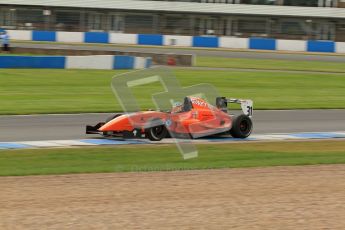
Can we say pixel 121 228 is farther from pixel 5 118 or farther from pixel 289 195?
pixel 5 118

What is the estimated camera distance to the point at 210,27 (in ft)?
200

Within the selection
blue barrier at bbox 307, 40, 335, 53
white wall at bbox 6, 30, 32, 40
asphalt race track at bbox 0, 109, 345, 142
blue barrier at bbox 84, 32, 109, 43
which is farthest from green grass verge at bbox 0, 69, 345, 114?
white wall at bbox 6, 30, 32, 40

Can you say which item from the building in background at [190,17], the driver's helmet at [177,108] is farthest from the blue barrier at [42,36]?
the driver's helmet at [177,108]

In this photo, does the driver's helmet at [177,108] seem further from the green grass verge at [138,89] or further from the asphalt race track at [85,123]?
the green grass verge at [138,89]

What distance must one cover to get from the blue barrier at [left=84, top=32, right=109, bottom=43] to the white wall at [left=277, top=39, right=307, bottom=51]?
39.0 ft

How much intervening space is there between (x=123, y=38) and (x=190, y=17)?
9.09 m

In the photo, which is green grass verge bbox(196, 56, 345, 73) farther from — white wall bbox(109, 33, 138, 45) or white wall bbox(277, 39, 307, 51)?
white wall bbox(109, 33, 138, 45)

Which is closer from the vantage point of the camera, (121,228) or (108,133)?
(121,228)

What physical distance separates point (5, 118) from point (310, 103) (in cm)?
896

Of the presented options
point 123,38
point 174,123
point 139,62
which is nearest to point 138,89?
point 139,62

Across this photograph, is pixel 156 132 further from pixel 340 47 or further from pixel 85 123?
pixel 340 47

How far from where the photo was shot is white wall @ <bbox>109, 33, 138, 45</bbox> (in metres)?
53.1

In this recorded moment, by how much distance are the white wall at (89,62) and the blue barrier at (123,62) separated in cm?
18

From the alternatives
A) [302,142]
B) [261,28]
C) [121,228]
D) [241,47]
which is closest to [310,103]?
[302,142]
